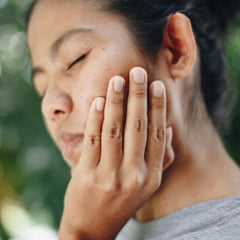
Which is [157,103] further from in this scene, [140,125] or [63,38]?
[63,38]

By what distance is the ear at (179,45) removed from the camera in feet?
2.84

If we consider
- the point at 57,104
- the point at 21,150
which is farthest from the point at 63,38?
the point at 21,150

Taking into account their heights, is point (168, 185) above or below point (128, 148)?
below

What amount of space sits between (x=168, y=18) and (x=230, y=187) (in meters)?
0.50

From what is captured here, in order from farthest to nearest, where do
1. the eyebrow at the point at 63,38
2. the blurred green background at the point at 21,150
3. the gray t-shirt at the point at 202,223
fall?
1. the blurred green background at the point at 21,150
2. the eyebrow at the point at 63,38
3. the gray t-shirt at the point at 202,223

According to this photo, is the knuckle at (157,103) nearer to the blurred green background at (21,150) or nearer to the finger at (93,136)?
the finger at (93,136)

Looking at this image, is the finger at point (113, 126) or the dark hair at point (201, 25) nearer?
the finger at point (113, 126)

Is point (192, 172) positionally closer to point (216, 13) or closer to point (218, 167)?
point (218, 167)

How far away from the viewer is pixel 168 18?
89 cm

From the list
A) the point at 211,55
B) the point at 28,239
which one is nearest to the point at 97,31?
the point at 211,55

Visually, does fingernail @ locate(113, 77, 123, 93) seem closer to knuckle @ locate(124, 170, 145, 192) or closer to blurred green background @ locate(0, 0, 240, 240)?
knuckle @ locate(124, 170, 145, 192)

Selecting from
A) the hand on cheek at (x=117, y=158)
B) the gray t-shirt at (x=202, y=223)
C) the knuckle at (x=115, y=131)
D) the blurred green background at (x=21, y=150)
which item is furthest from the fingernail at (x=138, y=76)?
the blurred green background at (x=21, y=150)

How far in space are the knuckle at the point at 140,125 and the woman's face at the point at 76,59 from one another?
11 centimetres

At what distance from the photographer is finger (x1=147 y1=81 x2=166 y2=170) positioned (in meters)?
0.76
